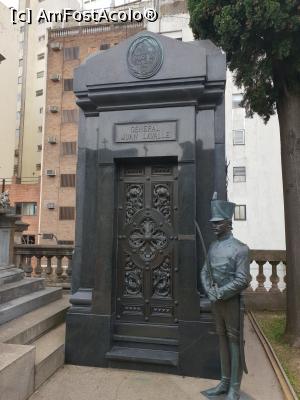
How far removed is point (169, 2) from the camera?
30.8 m

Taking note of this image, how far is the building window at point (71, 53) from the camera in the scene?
35156mm

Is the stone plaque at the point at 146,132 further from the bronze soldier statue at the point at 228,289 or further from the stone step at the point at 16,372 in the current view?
the stone step at the point at 16,372

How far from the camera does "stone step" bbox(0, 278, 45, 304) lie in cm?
546

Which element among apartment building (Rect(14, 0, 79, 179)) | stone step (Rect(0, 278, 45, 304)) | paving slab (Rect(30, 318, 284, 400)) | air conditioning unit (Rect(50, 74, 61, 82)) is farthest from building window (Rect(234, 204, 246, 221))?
apartment building (Rect(14, 0, 79, 179))

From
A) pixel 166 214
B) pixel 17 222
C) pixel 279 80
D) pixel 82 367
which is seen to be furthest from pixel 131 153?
pixel 17 222

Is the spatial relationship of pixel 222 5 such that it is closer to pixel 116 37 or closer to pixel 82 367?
pixel 82 367

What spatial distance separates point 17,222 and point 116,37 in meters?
30.6

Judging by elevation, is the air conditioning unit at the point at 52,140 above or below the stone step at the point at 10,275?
above

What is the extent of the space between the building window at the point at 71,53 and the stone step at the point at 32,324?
33.6m

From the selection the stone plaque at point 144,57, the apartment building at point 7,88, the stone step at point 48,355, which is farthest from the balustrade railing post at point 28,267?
the apartment building at point 7,88

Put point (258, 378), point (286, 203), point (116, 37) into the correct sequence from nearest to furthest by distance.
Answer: point (258, 378) → point (286, 203) → point (116, 37)

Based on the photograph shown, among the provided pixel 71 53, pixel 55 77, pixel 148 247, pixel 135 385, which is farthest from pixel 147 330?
pixel 71 53

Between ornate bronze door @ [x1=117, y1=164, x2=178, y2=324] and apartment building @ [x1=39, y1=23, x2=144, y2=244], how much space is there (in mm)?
29237

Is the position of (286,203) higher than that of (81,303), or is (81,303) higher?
(286,203)
